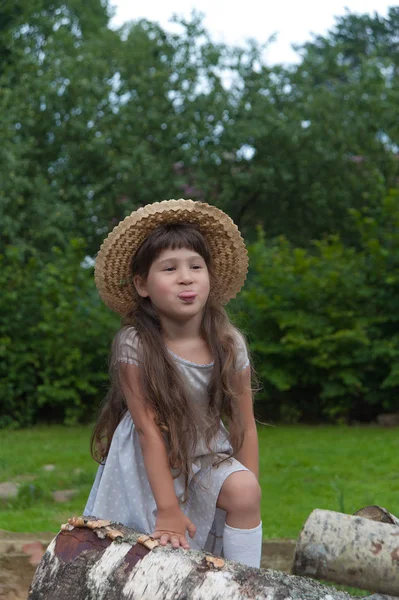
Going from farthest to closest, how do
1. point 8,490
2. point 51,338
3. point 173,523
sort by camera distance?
point 51,338
point 8,490
point 173,523

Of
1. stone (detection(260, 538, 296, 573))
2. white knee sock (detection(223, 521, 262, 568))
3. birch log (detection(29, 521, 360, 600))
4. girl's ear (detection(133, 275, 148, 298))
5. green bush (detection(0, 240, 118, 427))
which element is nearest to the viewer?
birch log (detection(29, 521, 360, 600))

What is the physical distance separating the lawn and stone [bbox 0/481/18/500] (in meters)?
0.08

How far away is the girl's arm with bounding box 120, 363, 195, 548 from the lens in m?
2.89

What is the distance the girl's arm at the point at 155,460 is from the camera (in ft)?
9.48

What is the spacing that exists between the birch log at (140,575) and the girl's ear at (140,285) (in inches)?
36.9

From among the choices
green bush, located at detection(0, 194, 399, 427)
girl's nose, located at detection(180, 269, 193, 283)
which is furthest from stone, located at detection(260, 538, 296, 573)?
green bush, located at detection(0, 194, 399, 427)

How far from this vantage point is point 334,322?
8.89 m

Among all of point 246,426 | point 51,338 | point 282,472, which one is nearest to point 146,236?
point 246,426

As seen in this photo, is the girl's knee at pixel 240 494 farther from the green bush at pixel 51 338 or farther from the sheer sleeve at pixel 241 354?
the green bush at pixel 51 338

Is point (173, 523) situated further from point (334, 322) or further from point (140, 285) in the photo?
point (334, 322)

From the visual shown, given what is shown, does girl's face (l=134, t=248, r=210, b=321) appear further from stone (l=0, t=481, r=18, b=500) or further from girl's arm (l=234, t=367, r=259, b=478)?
stone (l=0, t=481, r=18, b=500)

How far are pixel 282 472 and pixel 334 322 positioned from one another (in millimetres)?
2690

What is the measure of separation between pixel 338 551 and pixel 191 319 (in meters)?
1.05

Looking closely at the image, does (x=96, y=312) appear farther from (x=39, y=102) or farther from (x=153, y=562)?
(x=153, y=562)
